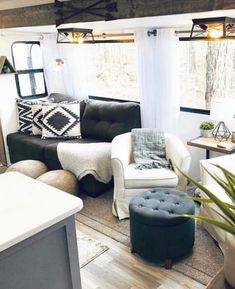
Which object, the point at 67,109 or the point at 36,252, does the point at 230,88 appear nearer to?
the point at 67,109

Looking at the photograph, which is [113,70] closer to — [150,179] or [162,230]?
[150,179]

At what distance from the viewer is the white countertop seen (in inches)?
46.9

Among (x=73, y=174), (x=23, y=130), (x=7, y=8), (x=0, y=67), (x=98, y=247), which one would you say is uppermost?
(x=7, y=8)

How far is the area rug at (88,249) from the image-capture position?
8.46 feet

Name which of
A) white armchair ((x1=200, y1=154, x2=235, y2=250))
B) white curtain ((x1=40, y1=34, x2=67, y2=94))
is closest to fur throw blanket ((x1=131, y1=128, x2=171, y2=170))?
white armchair ((x1=200, y1=154, x2=235, y2=250))

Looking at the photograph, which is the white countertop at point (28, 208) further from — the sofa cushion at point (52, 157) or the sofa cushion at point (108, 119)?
the sofa cushion at point (108, 119)

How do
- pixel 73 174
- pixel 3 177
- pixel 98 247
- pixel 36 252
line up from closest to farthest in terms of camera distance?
1. pixel 36 252
2. pixel 3 177
3. pixel 98 247
4. pixel 73 174

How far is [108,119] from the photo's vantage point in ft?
13.5

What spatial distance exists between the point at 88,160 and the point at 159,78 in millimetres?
1307

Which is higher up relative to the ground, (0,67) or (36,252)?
(0,67)

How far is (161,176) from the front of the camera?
9.76ft

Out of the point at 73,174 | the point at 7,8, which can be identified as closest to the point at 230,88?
the point at 73,174

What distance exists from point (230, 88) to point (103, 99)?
6.37 feet

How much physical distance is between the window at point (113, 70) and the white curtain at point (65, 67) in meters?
0.14
